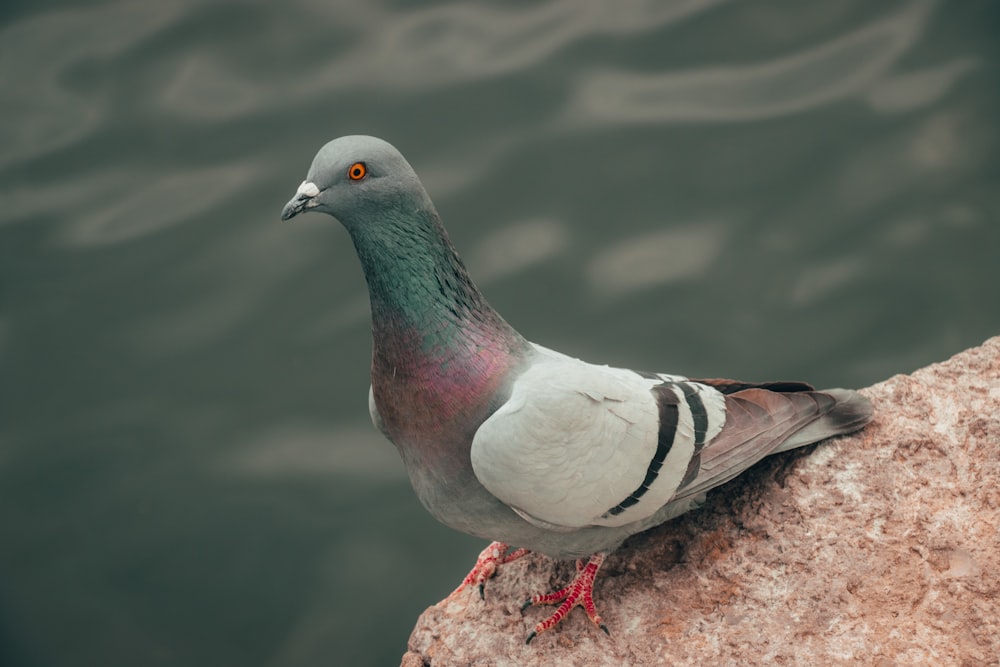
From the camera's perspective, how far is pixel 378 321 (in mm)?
3746

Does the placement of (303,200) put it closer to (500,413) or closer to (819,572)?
(500,413)

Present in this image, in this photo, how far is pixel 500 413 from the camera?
3.65 meters

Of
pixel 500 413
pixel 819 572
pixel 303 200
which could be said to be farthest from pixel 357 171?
pixel 819 572

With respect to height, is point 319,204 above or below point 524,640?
above

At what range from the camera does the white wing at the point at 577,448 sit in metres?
3.61

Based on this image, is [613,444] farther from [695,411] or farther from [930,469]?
[930,469]

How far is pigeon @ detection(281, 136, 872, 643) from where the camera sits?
361cm

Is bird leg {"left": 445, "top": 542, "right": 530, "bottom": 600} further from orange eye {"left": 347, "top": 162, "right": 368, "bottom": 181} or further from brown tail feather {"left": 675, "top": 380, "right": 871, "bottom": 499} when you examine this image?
orange eye {"left": 347, "top": 162, "right": 368, "bottom": 181}

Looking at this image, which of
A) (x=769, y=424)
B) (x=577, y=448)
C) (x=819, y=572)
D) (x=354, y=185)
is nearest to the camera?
(x=354, y=185)

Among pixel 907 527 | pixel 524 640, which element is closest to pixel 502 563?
pixel 524 640

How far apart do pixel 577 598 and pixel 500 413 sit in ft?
3.03

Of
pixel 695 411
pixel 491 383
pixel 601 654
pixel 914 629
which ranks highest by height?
pixel 491 383

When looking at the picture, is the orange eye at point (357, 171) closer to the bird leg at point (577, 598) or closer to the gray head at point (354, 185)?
the gray head at point (354, 185)

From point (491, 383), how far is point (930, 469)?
5.97 feet
